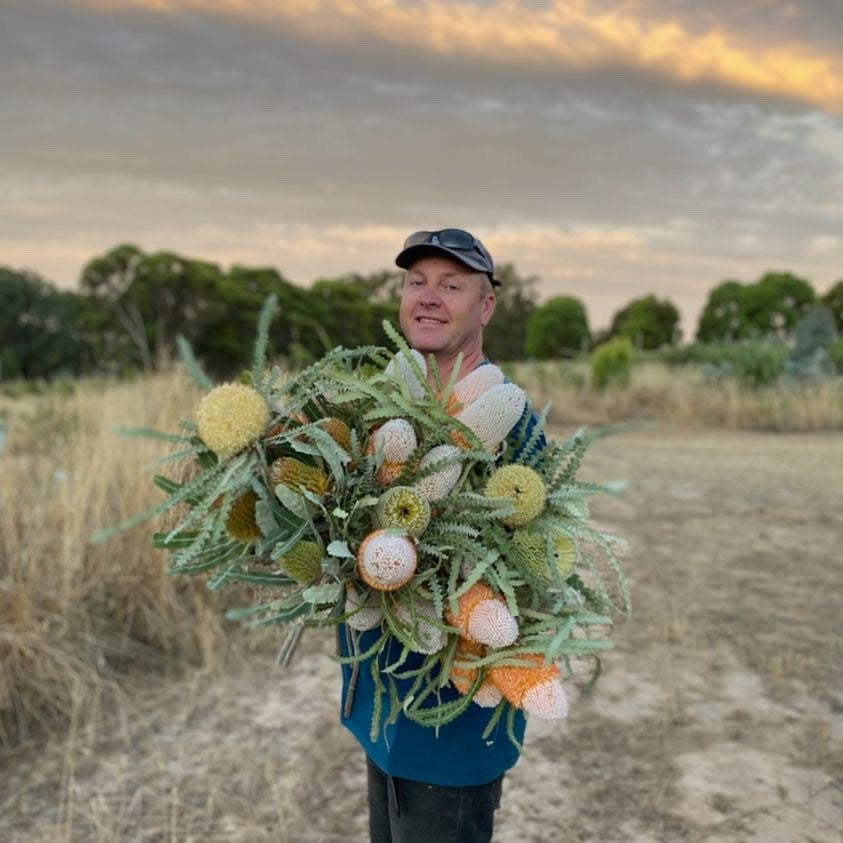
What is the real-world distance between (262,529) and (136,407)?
4.83m

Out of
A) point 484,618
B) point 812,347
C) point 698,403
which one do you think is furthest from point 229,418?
point 812,347

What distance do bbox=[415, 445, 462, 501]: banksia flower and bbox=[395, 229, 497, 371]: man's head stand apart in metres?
0.36

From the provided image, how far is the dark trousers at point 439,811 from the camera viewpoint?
68.0 inches

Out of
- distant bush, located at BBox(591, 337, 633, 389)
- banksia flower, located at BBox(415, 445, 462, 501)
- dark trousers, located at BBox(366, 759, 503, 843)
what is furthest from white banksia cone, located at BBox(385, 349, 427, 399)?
distant bush, located at BBox(591, 337, 633, 389)

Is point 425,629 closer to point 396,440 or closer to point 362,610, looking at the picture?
point 362,610

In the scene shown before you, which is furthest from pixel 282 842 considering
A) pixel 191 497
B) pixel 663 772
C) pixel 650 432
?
pixel 650 432

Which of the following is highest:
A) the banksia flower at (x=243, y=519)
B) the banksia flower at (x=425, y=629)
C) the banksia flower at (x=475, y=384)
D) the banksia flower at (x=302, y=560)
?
the banksia flower at (x=475, y=384)

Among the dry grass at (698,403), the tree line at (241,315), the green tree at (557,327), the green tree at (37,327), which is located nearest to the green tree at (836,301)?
the tree line at (241,315)

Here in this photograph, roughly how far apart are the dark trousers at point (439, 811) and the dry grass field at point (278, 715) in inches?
47.9

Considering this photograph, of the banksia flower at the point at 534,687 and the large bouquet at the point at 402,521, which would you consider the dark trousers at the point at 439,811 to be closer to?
the large bouquet at the point at 402,521

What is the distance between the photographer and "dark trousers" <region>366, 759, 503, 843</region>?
173cm

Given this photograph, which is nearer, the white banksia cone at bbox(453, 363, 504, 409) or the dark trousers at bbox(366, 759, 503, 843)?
the white banksia cone at bbox(453, 363, 504, 409)

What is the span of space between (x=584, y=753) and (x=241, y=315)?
1607 cm

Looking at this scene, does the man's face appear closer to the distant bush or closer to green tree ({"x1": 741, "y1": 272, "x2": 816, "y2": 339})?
the distant bush
